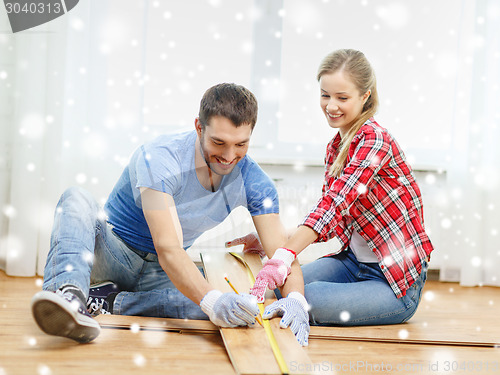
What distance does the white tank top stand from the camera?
5.54 feet

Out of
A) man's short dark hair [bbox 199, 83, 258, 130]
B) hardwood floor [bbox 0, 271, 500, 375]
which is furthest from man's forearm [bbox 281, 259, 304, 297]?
man's short dark hair [bbox 199, 83, 258, 130]

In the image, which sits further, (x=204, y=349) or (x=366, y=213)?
(x=366, y=213)

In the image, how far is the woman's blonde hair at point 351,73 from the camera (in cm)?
163

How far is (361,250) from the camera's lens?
5.63 ft

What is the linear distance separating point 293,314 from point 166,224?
42 cm

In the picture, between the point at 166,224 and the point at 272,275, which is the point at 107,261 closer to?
the point at 166,224

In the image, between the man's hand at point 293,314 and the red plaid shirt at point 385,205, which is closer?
the man's hand at point 293,314

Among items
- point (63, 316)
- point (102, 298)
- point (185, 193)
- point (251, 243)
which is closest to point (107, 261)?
point (102, 298)

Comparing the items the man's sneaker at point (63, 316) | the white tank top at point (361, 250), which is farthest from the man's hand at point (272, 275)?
the man's sneaker at point (63, 316)

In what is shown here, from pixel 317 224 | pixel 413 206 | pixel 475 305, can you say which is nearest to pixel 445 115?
pixel 475 305

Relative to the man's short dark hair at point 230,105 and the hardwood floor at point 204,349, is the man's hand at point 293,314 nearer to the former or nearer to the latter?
the hardwood floor at point 204,349

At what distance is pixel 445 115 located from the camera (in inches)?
113

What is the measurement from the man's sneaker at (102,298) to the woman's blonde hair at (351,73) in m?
0.81

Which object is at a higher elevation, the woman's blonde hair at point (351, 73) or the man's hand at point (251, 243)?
the woman's blonde hair at point (351, 73)
